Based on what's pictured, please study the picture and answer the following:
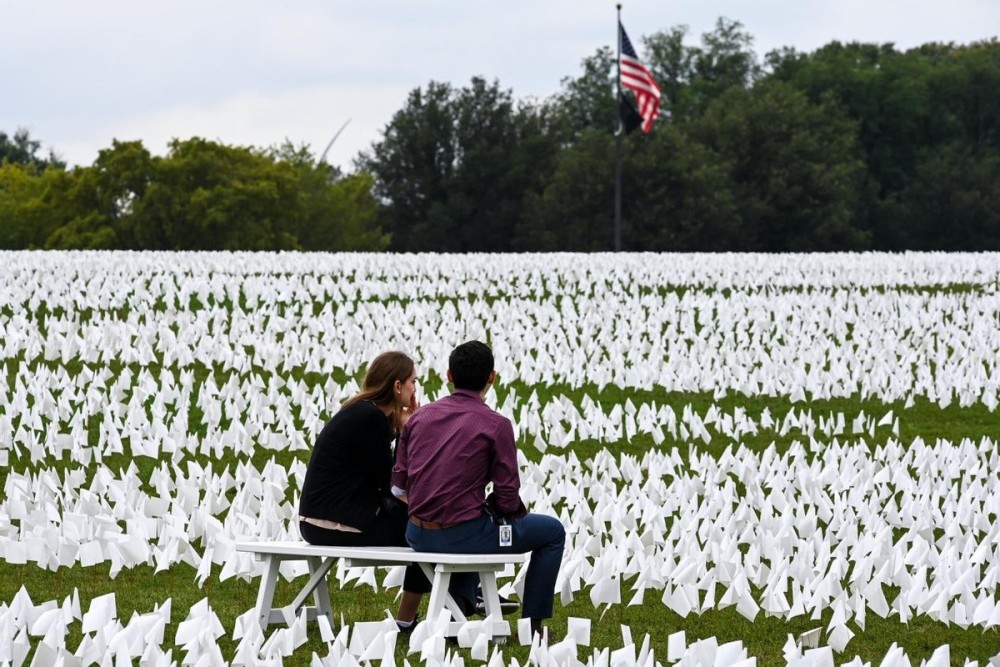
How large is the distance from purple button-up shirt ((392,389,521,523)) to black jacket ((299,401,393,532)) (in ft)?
0.81

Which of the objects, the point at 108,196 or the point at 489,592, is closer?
the point at 489,592

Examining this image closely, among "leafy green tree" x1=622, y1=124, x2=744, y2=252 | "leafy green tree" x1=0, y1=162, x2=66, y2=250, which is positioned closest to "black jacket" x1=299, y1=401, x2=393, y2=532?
"leafy green tree" x1=0, y1=162, x2=66, y2=250

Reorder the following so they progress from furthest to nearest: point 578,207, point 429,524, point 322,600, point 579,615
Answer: point 578,207 → point 579,615 → point 322,600 → point 429,524

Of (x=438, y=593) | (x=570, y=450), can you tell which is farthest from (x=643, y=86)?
(x=438, y=593)

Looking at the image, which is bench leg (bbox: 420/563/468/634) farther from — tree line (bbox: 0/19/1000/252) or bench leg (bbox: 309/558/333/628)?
tree line (bbox: 0/19/1000/252)

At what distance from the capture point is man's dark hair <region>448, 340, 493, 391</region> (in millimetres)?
7152

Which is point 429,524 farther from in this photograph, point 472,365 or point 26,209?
point 26,209

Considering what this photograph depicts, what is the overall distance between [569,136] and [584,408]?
78896mm

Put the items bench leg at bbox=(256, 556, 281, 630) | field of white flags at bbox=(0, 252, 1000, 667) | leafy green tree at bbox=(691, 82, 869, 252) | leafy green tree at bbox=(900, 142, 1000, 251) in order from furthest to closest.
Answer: leafy green tree at bbox=(900, 142, 1000, 251)
leafy green tree at bbox=(691, 82, 869, 252)
field of white flags at bbox=(0, 252, 1000, 667)
bench leg at bbox=(256, 556, 281, 630)

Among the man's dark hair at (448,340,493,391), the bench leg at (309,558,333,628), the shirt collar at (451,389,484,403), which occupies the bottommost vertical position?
the bench leg at (309,558,333,628)

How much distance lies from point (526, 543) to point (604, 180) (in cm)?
6948

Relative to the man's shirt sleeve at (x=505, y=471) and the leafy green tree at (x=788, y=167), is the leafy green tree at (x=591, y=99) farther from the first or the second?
the man's shirt sleeve at (x=505, y=471)

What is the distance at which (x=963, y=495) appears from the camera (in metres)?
10.9

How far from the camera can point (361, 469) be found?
7484 millimetres
